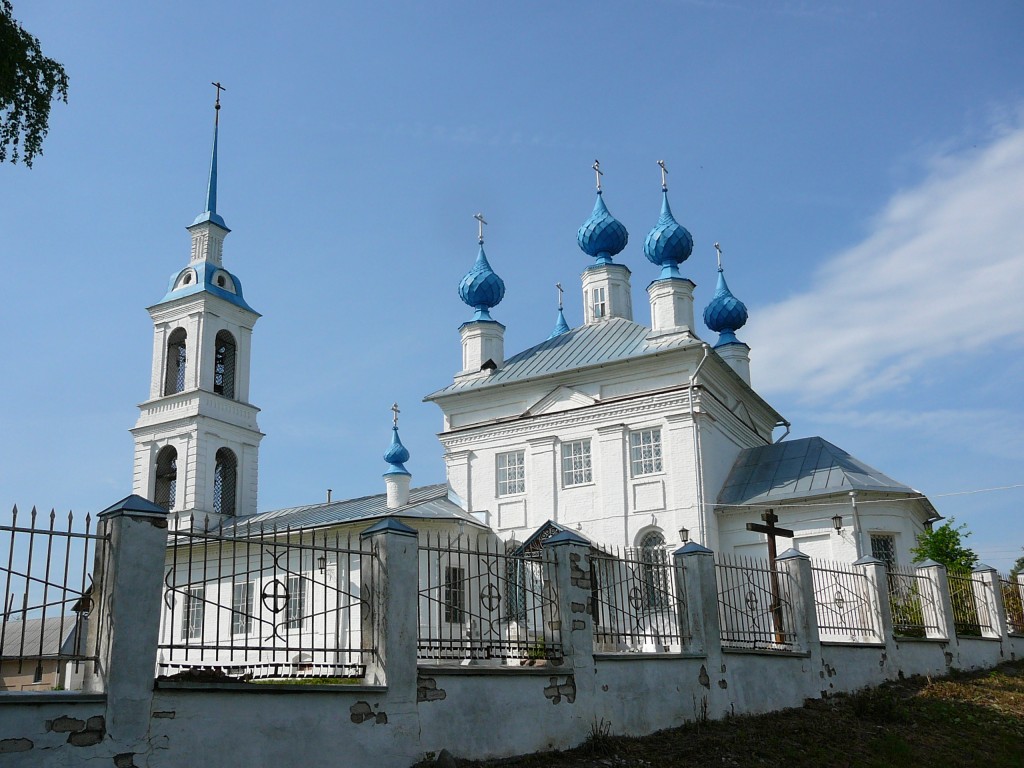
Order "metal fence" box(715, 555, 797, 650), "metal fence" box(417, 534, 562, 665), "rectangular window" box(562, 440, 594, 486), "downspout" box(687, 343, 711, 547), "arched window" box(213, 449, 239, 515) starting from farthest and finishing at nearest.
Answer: "arched window" box(213, 449, 239, 515) → "rectangular window" box(562, 440, 594, 486) → "downspout" box(687, 343, 711, 547) → "metal fence" box(715, 555, 797, 650) → "metal fence" box(417, 534, 562, 665)

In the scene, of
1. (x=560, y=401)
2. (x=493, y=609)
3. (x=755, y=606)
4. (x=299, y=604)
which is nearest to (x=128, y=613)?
(x=299, y=604)

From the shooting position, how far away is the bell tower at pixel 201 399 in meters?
25.0

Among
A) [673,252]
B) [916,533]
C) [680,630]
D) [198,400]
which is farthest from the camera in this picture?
[198,400]

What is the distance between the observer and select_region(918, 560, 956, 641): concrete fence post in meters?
13.8

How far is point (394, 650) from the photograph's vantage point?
7.62m

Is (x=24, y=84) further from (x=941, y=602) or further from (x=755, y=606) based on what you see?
(x=941, y=602)

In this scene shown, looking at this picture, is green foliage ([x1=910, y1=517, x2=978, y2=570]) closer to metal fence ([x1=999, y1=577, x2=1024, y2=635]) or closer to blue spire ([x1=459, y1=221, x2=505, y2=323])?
metal fence ([x1=999, y1=577, x2=1024, y2=635])

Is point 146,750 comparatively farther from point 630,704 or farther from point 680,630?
point 680,630

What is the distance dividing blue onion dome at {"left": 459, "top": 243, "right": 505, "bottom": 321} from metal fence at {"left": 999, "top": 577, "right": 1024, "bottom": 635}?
39.3ft

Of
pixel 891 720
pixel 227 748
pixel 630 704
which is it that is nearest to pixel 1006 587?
pixel 891 720

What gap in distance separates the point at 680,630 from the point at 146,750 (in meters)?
5.63

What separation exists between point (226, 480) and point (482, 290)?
8.48 meters

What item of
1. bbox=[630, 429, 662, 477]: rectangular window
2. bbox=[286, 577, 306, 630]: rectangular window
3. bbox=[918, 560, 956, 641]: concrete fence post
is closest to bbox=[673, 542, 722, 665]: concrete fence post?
bbox=[286, 577, 306, 630]: rectangular window

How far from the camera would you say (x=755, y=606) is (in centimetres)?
1116
